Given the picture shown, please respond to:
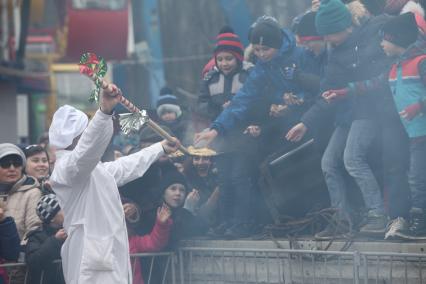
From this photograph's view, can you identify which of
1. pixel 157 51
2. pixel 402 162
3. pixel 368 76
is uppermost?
pixel 157 51

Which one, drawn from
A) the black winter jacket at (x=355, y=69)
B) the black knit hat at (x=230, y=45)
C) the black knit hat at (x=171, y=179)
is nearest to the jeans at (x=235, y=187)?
the black knit hat at (x=171, y=179)

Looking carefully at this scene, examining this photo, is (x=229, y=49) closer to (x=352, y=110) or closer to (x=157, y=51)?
(x=352, y=110)

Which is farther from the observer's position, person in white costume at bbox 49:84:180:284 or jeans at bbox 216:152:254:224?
jeans at bbox 216:152:254:224

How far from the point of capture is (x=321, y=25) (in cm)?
811

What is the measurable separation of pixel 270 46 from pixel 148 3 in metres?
11.1

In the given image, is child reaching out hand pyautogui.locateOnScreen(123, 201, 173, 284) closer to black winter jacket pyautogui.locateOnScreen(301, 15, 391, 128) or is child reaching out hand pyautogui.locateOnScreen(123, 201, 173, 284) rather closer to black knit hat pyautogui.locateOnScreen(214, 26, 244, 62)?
black winter jacket pyautogui.locateOnScreen(301, 15, 391, 128)

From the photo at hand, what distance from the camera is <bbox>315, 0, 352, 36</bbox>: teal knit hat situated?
26.3ft

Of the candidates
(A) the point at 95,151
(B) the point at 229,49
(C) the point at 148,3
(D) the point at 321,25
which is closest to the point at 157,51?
(C) the point at 148,3

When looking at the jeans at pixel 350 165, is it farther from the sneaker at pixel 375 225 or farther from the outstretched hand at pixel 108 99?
the outstretched hand at pixel 108 99

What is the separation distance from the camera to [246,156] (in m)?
8.82

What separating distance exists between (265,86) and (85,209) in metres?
2.22

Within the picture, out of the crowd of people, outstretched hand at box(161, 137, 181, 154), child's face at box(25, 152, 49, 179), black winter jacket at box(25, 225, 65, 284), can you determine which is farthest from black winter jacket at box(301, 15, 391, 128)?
child's face at box(25, 152, 49, 179)

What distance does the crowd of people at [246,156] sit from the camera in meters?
7.22

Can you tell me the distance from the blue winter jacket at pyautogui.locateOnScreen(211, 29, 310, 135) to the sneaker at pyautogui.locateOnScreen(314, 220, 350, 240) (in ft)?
4.13
